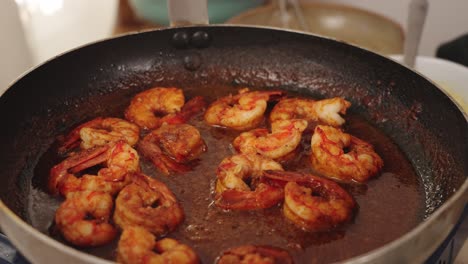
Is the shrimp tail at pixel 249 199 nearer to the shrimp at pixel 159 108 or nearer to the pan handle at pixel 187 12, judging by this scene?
the shrimp at pixel 159 108

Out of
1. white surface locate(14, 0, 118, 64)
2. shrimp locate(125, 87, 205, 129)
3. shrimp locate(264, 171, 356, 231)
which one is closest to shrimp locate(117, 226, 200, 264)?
shrimp locate(264, 171, 356, 231)

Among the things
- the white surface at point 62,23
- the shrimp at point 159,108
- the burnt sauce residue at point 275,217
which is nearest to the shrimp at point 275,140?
the burnt sauce residue at point 275,217

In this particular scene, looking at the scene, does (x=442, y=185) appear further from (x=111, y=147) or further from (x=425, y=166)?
(x=111, y=147)

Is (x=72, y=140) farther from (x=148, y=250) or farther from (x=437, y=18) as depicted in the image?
(x=437, y=18)

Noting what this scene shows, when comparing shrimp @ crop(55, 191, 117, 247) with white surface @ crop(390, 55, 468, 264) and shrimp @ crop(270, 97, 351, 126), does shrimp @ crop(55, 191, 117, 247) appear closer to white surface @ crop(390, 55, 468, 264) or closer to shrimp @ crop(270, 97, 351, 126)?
shrimp @ crop(270, 97, 351, 126)

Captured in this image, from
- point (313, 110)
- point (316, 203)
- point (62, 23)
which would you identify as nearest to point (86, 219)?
point (316, 203)

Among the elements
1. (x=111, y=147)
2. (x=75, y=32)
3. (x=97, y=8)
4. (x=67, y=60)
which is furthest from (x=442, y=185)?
(x=97, y=8)
